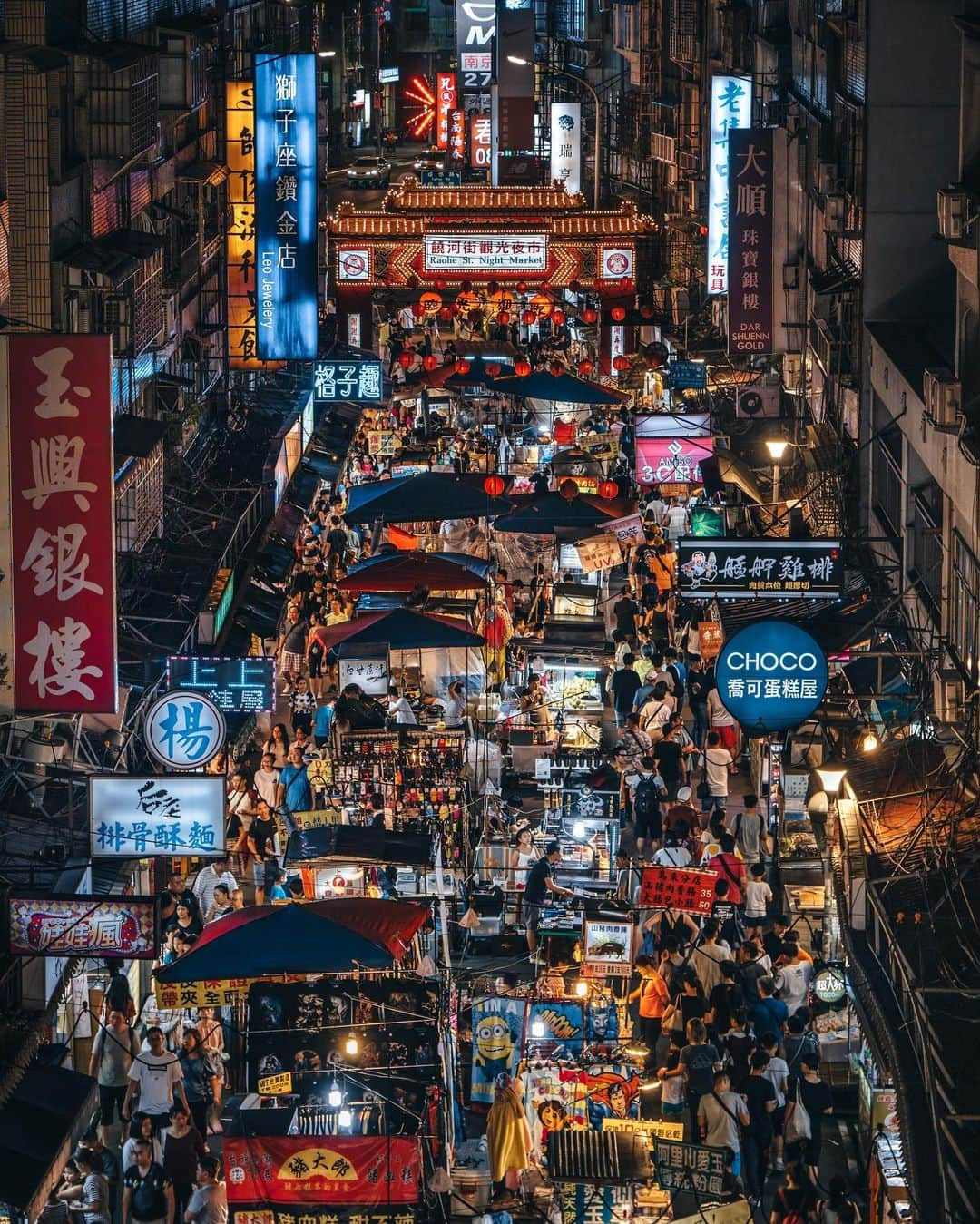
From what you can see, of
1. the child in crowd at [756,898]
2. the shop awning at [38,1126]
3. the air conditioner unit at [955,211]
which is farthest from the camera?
the child in crowd at [756,898]

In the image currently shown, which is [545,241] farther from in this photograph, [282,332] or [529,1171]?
[529,1171]

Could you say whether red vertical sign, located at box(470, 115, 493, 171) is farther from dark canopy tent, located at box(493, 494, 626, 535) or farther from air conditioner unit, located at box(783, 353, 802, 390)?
dark canopy tent, located at box(493, 494, 626, 535)

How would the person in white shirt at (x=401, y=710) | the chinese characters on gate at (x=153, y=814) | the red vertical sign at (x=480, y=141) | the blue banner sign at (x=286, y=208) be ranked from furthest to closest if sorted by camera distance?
1. the red vertical sign at (x=480, y=141)
2. the blue banner sign at (x=286, y=208)
3. the person in white shirt at (x=401, y=710)
4. the chinese characters on gate at (x=153, y=814)

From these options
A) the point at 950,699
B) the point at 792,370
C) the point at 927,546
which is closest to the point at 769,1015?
the point at 950,699

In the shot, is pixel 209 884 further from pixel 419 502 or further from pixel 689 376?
pixel 689 376

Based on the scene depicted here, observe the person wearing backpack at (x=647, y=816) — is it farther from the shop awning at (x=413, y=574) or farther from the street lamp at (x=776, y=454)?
the street lamp at (x=776, y=454)

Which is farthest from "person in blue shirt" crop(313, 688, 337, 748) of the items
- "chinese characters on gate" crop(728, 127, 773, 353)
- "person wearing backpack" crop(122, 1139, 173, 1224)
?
"chinese characters on gate" crop(728, 127, 773, 353)

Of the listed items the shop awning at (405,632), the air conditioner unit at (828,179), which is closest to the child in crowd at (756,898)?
the shop awning at (405,632)

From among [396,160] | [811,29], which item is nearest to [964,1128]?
[811,29]
